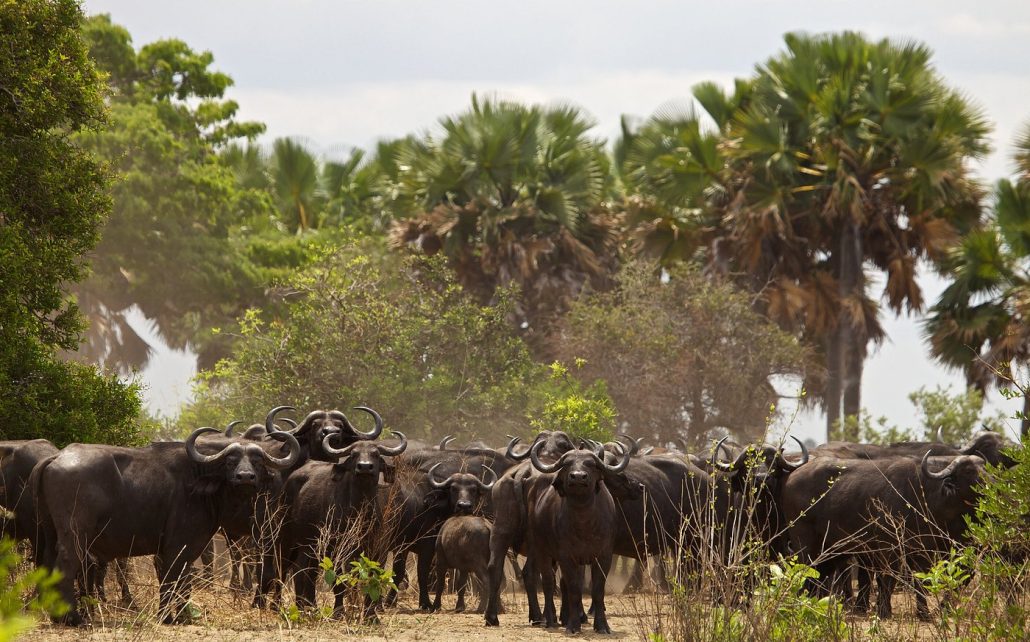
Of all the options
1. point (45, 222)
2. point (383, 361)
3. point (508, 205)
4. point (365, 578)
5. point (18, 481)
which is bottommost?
point (365, 578)

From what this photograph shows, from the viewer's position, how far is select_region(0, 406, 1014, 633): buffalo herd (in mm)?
11711

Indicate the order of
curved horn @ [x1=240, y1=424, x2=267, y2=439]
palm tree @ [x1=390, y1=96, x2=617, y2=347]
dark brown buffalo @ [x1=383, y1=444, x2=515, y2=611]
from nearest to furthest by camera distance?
dark brown buffalo @ [x1=383, y1=444, x2=515, y2=611] < curved horn @ [x1=240, y1=424, x2=267, y2=439] < palm tree @ [x1=390, y1=96, x2=617, y2=347]

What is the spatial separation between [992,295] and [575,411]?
8.90m

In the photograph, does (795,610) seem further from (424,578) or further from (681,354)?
(681,354)

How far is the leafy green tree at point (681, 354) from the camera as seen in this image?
32.8 meters

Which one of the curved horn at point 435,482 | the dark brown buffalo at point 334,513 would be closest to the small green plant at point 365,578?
the dark brown buffalo at point 334,513

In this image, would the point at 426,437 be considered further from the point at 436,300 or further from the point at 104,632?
the point at 104,632

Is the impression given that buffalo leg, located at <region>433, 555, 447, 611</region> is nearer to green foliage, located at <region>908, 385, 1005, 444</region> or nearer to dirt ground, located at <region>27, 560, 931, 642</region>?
dirt ground, located at <region>27, 560, 931, 642</region>

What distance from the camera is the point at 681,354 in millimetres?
33281

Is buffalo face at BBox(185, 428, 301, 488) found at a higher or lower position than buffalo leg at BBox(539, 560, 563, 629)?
higher

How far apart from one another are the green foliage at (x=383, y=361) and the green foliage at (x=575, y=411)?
0.93 metres

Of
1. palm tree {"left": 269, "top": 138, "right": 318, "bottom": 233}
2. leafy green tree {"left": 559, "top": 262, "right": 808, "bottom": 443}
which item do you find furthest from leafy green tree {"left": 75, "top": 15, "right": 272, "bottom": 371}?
leafy green tree {"left": 559, "top": 262, "right": 808, "bottom": 443}

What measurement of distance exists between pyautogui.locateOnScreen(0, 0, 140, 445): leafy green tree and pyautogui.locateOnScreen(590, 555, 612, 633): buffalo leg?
20.1ft

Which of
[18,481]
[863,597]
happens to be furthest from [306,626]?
[863,597]
